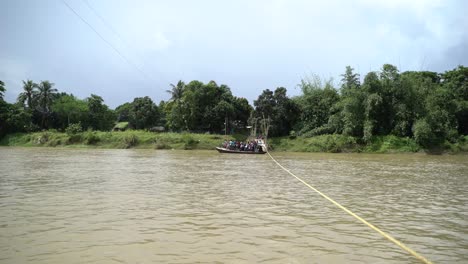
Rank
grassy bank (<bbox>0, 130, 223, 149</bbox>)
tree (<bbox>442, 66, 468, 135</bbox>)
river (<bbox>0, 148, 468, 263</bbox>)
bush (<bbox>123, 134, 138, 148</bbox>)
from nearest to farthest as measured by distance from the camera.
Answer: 1. river (<bbox>0, 148, 468, 263</bbox>)
2. tree (<bbox>442, 66, 468, 135</bbox>)
3. grassy bank (<bbox>0, 130, 223, 149</bbox>)
4. bush (<bbox>123, 134, 138, 148</bbox>)

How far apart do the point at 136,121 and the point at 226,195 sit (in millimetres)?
55930

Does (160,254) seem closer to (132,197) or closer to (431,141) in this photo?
(132,197)

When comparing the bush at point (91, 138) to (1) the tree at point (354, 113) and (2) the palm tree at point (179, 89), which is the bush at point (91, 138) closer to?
(2) the palm tree at point (179, 89)

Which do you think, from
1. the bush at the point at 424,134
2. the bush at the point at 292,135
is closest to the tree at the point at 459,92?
the bush at the point at 424,134

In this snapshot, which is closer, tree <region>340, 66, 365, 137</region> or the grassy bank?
tree <region>340, 66, 365, 137</region>

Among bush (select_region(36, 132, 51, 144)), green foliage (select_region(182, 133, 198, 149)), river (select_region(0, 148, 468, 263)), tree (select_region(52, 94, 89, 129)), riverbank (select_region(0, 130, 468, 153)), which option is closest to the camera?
river (select_region(0, 148, 468, 263))

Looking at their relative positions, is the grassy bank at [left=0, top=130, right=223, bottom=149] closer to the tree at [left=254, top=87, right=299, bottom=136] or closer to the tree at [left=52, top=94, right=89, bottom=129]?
the tree at [left=254, top=87, right=299, bottom=136]

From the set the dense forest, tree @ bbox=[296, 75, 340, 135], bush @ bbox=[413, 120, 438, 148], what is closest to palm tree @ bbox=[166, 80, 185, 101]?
the dense forest

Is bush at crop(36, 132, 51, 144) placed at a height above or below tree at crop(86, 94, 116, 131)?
below

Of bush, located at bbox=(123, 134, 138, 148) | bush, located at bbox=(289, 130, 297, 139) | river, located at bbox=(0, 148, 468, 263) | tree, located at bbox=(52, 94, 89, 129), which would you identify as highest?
tree, located at bbox=(52, 94, 89, 129)

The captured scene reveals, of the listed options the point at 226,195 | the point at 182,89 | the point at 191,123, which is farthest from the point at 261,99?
the point at 226,195

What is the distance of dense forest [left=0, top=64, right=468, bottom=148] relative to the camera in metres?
43.3

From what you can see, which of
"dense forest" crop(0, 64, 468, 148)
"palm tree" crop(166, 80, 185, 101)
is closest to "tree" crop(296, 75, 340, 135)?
"dense forest" crop(0, 64, 468, 148)

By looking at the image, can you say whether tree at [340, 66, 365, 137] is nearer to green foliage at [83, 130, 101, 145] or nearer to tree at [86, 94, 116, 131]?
green foliage at [83, 130, 101, 145]
